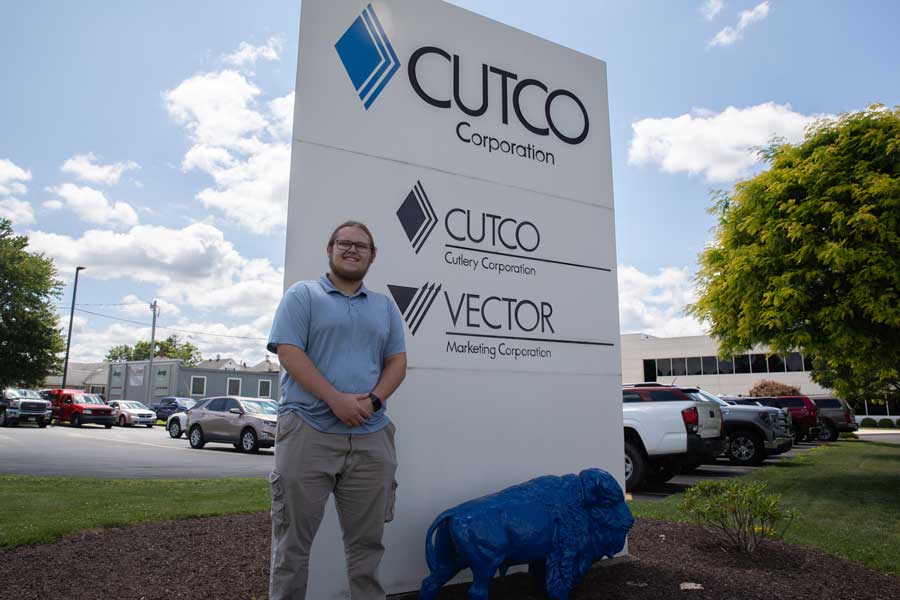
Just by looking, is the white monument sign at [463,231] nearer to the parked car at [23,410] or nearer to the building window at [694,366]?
the parked car at [23,410]

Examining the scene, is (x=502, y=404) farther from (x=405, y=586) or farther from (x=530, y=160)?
(x=530, y=160)

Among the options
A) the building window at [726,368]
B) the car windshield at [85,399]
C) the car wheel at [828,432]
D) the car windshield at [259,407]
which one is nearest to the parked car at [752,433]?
the car windshield at [259,407]

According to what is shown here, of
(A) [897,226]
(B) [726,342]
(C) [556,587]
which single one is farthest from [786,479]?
(C) [556,587]

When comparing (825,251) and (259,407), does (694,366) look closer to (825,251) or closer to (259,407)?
(259,407)

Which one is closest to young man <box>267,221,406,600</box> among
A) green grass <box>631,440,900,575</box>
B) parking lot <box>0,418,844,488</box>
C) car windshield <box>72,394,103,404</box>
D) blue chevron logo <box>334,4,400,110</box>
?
blue chevron logo <box>334,4,400,110</box>

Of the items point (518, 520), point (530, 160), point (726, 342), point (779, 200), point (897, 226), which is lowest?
point (518, 520)

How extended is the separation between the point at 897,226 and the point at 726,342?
3136 millimetres

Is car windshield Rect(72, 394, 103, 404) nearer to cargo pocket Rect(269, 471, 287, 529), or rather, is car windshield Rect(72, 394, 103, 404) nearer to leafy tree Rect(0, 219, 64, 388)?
leafy tree Rect(0, 219, 64, 388)

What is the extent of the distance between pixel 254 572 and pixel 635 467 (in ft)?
A: 23.2

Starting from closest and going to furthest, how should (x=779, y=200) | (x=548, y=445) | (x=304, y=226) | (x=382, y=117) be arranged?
(x=304, y=226), (x=382, y=117), (x=548, y=445), (x=779, y=200)

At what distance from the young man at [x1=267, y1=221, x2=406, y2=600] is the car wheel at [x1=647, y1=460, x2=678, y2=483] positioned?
312 inches

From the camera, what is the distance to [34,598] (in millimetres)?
3602

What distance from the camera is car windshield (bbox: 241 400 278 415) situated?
648 inches

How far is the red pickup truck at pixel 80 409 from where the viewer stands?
2947cm
